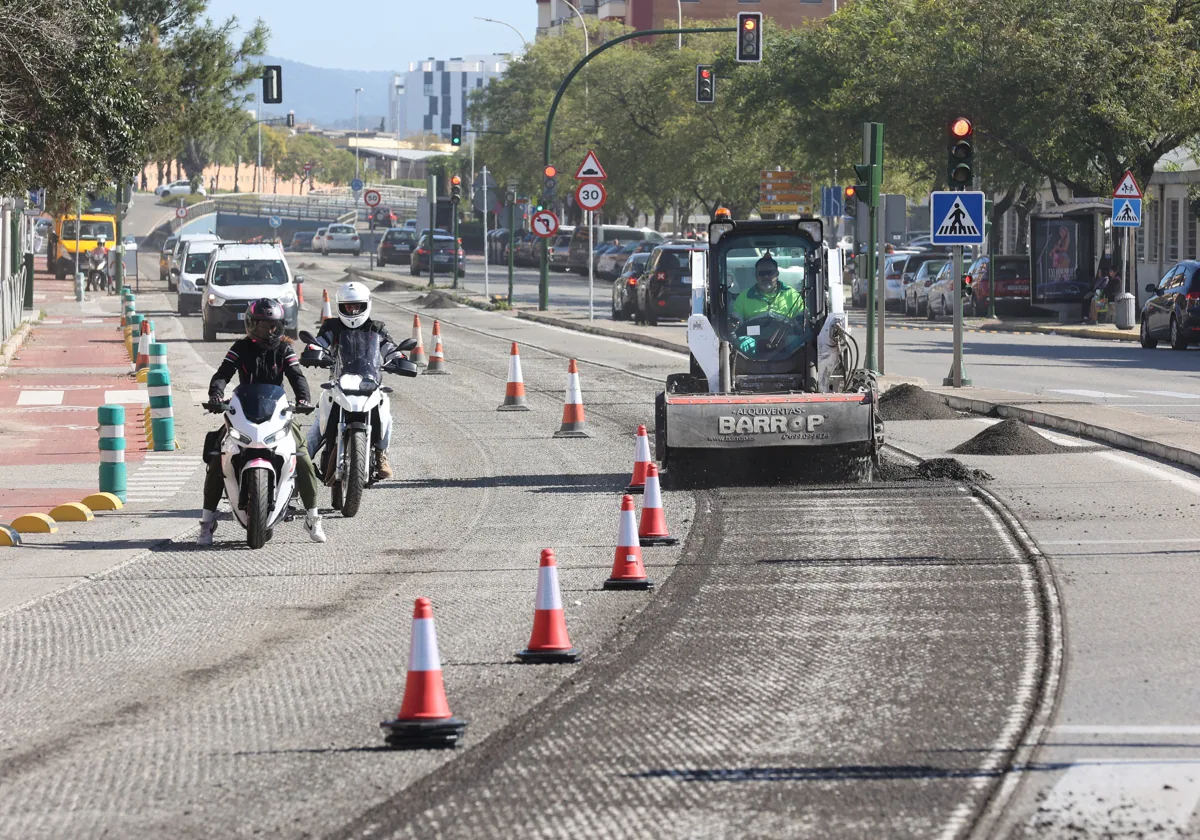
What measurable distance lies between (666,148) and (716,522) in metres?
63.2

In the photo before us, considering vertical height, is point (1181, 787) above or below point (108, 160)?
below

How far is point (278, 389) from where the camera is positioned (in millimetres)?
12477

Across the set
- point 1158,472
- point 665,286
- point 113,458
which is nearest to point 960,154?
point 1158,472

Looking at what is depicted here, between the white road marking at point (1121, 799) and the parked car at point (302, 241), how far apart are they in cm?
10199

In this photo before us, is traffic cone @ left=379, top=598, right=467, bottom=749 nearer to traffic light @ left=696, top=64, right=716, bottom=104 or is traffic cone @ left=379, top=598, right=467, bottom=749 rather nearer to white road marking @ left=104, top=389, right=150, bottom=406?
white road marking @ left=104, top=389, right=150, bottom=406

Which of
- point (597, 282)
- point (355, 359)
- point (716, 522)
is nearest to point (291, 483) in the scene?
point (355, 359)

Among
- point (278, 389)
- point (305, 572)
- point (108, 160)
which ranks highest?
point (108, 160)

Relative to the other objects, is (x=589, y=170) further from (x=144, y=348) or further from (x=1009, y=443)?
(x=1009, y=443)

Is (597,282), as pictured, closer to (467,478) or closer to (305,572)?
(467,478)

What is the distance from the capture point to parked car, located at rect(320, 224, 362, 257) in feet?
330

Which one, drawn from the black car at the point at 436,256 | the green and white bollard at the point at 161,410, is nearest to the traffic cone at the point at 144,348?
the green and white bollard at the point at 161,410

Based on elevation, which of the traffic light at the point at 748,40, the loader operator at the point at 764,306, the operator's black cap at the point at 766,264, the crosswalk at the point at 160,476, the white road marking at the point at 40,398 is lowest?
the crosswalk at the point at 160,476

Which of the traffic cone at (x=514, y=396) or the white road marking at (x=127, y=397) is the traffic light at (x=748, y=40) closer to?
the white road marking at (x=127, y=397)

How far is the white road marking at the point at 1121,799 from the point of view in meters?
5.86
